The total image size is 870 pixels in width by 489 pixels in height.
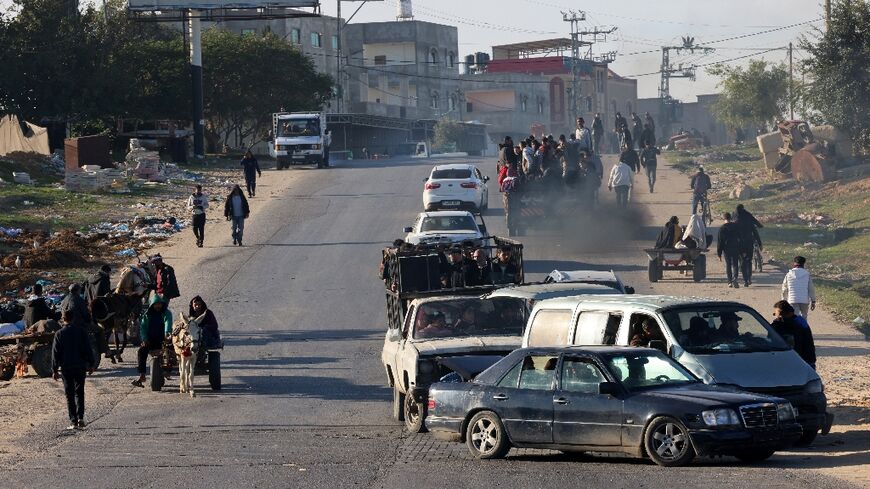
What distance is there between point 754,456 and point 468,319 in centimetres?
547

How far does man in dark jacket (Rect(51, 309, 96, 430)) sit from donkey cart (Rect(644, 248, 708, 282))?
1505cm

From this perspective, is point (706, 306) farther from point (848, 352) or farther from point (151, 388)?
point (151, 388)

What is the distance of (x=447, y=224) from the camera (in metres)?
31.3

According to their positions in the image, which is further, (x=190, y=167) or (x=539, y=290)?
(x=190, y=167)

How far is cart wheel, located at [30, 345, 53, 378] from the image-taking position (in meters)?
22.0

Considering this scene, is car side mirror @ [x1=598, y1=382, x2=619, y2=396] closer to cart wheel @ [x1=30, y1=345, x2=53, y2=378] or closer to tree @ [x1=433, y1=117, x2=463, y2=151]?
cart wheel @ [x1=30, y1=345, x2=53, y2=378]

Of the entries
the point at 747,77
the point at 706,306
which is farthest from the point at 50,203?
the point at 747,77

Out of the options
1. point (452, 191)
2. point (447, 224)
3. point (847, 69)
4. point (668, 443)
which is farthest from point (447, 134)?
point (668, 443)

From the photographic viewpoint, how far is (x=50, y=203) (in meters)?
45.5

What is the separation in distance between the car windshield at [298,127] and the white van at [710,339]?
44220mm

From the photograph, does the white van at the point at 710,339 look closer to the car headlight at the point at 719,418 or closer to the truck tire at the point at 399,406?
the car headlight at the point at 719,418

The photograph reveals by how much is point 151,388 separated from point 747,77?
6871cm

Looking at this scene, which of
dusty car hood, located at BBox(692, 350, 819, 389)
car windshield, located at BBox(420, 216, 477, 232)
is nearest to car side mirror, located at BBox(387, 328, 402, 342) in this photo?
dusty car hood, located at BBox(692, 350, 819, 389)

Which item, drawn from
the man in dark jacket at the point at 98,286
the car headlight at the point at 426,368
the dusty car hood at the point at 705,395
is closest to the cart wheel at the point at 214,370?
the man in dark jacket at the point at 98,286
